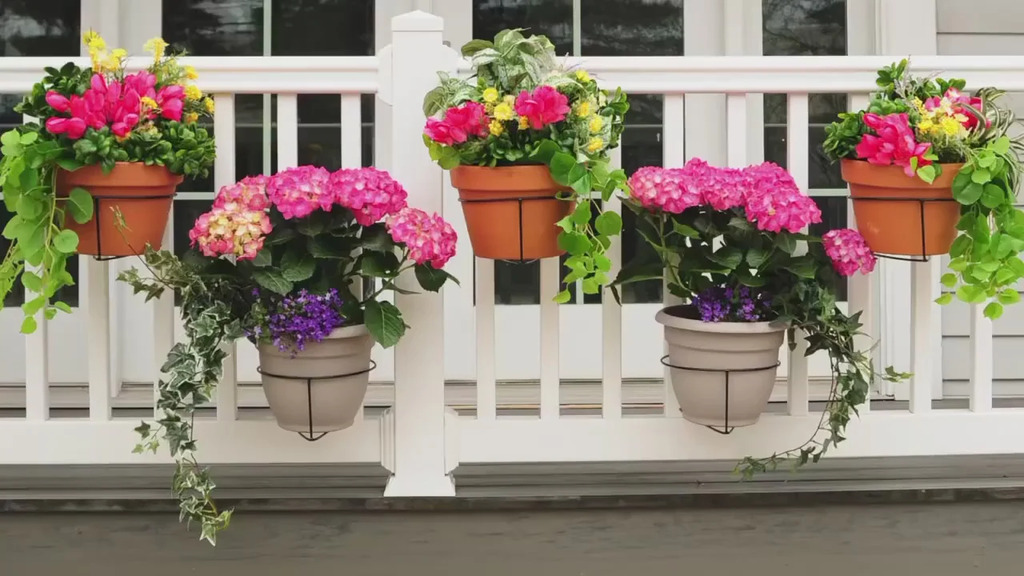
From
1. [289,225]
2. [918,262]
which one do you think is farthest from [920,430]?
[289,225]

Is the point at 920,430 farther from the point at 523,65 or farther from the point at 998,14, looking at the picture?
the point at 998,14

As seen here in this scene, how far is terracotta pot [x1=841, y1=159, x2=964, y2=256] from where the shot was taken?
1.88m

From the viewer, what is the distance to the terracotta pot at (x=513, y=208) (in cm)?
183

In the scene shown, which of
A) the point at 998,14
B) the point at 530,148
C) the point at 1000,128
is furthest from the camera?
the point at 998,14

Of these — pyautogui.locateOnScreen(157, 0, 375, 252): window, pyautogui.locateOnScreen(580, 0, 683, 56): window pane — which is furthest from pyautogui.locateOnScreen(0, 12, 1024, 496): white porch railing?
pyautogui.locateOnScreen(580, 0, 683, 56): window pane

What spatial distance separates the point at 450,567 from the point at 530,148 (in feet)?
2.65

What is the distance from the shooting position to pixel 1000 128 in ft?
6.39

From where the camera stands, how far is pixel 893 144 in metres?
1.86

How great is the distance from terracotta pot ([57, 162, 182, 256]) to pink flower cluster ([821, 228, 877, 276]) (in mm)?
1146

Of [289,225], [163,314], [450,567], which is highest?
[289,225]

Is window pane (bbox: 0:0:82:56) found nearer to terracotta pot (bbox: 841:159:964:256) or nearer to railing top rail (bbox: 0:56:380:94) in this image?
railing top rail (bbox: 0:56:380:94)

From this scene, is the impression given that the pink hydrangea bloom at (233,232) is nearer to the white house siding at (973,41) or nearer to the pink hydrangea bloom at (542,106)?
the pink hydrangea bloom at (542,106)

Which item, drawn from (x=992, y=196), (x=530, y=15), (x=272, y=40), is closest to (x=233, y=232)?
(x=992, y=196)

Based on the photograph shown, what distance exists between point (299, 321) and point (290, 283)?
0.22 feet
